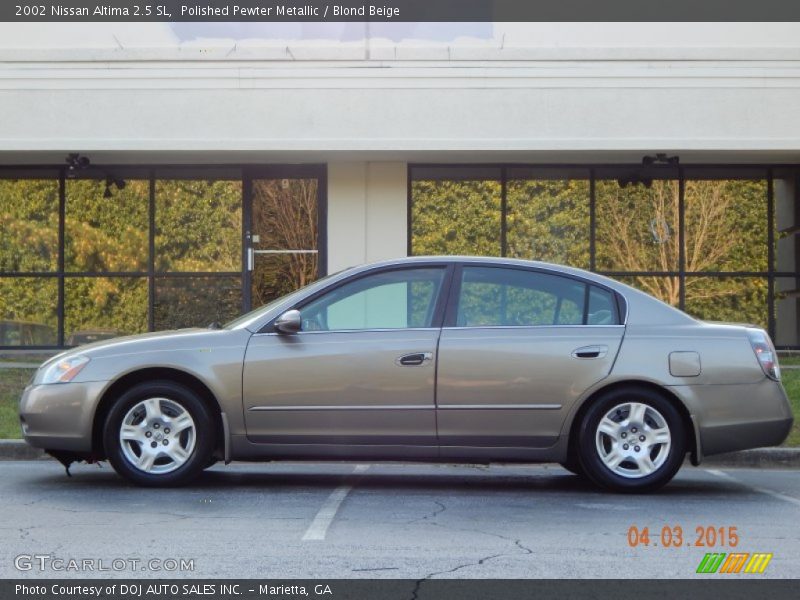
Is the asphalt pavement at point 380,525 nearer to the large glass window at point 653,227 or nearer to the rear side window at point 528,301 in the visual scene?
the rear side window at point 528,301

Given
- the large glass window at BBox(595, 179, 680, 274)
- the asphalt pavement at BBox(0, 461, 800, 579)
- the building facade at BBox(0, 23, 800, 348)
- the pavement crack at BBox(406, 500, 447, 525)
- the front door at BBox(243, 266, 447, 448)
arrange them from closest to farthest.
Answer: the asphalt pavement at BBox(0, 461, 800, 579) < the pavement crack at BBox(406, 500, 447, 525) < the front door at BBox(243, 266, 447, 448) < the building facade at BBox(0, 23, 800, 348) < the large glass window at BBox(595, 179, 680, 274)

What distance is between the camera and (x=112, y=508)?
23.3ft

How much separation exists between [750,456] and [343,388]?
3.92 m

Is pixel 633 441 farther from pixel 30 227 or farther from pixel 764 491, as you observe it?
pixel 30 227

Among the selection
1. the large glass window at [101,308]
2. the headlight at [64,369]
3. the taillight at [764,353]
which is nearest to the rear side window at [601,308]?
the taillight at [764,353]

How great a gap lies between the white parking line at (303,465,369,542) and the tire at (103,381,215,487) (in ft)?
→ 2.89

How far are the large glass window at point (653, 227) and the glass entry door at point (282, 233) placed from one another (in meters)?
1.61

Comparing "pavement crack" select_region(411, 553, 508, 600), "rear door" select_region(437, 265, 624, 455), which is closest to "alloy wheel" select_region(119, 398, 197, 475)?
"rear door" select_region(437, 265, 624, 455)

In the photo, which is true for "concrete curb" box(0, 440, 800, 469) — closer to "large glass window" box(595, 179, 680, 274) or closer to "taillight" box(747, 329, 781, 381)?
"taillight" box(747, 329, 781, 381)

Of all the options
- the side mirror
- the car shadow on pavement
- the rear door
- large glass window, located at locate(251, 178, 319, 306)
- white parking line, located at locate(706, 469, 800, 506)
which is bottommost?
Result: white parking line, located at locate(706, 469, 800, 506)

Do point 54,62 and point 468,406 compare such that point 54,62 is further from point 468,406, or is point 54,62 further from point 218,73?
point 468,406

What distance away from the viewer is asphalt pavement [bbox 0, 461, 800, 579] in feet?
17.9

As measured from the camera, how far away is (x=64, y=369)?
313 inches

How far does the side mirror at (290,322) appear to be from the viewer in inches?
307
